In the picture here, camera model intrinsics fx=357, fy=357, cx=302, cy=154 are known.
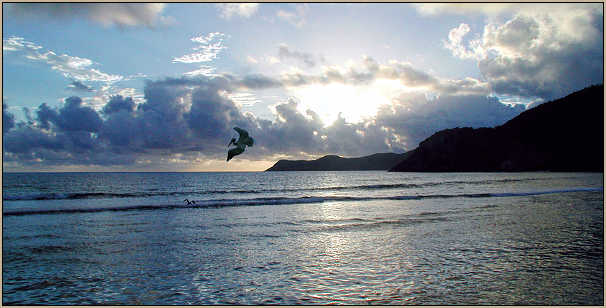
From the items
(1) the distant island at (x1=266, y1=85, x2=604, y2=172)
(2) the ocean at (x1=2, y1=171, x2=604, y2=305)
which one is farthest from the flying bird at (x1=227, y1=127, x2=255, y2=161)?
(1) the distant island at (x1=266, y1=85, x2=604, y2=172)

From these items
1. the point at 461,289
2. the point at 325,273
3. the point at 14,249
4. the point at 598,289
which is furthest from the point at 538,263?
the point at 14,249

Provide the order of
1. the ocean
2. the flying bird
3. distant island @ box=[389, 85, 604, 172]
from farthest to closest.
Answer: distant island @ box=[389, 85, 604, 172] → the flying bird → the ocean

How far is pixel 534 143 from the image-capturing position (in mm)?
141500

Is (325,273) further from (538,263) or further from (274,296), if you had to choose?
(538,263)

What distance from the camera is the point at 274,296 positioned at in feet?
23.8

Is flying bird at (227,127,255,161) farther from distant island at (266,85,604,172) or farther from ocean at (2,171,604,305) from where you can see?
distant island at (266,85,604,172)

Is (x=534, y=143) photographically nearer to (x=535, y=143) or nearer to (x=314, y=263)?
(x=535, y=143)

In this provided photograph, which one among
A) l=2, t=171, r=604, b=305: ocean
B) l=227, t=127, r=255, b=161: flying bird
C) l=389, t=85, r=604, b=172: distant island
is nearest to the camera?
l=2, t=171, r=604, b=305: ocean

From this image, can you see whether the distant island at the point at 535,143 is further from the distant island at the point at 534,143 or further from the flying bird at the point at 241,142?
the flying bird at the point at 241,142

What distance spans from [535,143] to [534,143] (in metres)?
0.51

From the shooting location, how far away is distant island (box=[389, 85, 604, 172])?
125625 millimetres

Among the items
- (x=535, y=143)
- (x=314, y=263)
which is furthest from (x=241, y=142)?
(x=535, y=143)

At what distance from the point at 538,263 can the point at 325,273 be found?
5564 millimetres

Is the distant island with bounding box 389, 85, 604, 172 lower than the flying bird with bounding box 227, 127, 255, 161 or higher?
higher
